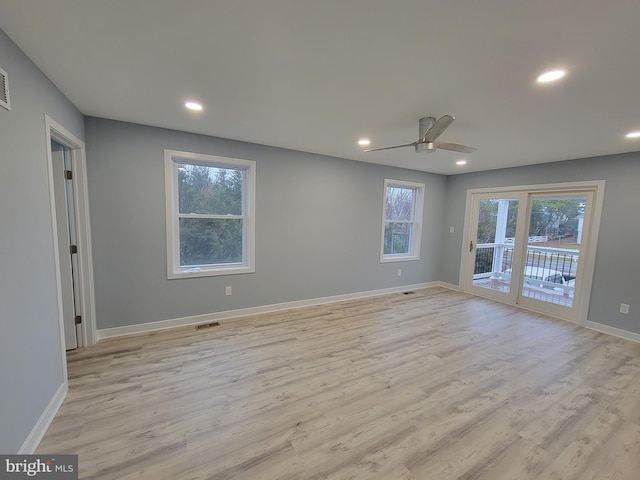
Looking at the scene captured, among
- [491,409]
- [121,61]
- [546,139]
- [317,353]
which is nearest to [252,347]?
[317,353]

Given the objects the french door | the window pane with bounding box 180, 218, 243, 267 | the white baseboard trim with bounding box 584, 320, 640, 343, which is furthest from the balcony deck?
the window pane with bounding box 180, 218, 243, 267

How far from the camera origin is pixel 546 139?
3131 millimetres

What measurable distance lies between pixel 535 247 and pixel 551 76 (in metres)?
3.75

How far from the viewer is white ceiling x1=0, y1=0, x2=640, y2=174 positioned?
131cm

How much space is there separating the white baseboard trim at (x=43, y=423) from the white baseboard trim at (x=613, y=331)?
6.17 meters

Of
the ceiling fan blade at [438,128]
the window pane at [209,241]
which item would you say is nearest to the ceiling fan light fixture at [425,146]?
the ceiling fan blade at [438,128]

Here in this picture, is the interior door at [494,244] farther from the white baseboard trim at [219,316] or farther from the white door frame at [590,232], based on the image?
the white baseboard trim at [219,316]

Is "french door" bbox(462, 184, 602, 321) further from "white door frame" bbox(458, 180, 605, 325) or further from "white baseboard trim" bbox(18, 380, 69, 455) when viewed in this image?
"white baseboard trim" bbox(18, 380, 69, 455)

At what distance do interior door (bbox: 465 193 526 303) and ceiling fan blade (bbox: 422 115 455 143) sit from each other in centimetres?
328

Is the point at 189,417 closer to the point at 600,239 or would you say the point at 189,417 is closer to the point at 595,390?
the point at 595,390

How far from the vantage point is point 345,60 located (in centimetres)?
171

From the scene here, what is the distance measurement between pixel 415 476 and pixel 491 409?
101 cm

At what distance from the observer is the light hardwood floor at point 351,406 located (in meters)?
1.64

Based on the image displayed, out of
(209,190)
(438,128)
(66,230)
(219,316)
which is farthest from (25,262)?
(438,128)
